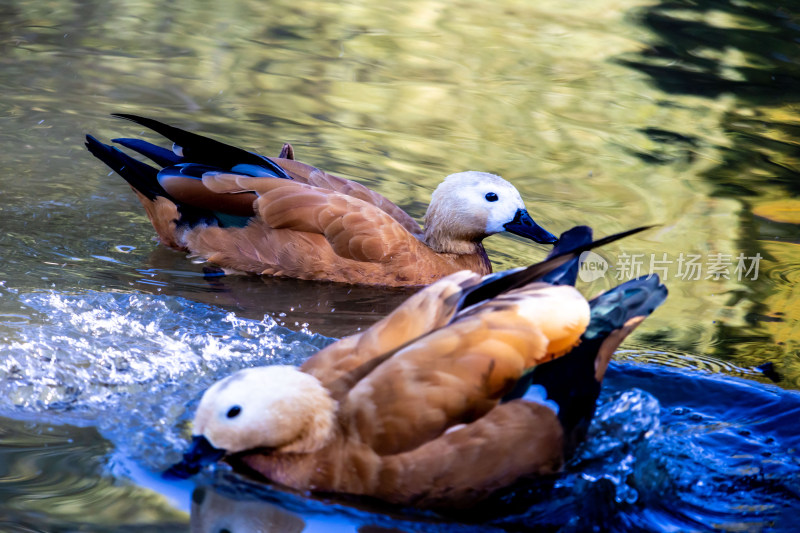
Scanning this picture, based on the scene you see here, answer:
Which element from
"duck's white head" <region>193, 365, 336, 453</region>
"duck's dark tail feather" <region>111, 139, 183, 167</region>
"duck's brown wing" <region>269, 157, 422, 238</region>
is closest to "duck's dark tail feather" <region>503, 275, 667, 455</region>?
"duck's white head" <region>193, 365, 336, 453</region>

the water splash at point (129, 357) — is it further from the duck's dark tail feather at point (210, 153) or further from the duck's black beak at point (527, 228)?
the duck's black beak at point (527, 228)

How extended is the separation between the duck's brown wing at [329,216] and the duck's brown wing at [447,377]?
2.21m

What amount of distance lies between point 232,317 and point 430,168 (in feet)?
9.53

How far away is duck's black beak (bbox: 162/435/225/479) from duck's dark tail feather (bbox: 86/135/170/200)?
9.36ft

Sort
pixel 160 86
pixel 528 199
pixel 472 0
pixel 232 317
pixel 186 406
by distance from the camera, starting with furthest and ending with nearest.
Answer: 1. pixel 472 0
2. pixel 160 86
3. pixel 528 199
4. pixel 232 317
5. pixel 186 406

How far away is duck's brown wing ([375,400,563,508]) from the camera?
3486mm

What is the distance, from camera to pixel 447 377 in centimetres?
345

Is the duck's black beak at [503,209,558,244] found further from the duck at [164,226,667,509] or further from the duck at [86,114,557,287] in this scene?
the duck at [164,226,667,509]

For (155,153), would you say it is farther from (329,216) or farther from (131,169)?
(329,216)

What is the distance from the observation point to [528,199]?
736 cm

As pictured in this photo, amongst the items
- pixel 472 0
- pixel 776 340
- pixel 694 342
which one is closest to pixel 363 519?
pixel 694 342

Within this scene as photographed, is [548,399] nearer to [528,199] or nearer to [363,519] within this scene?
[363,519]

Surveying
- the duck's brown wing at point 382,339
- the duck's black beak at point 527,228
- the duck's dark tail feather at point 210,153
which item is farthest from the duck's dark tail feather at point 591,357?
the duck's dark tail feather at point 210,153

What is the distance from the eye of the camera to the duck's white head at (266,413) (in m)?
3.46
